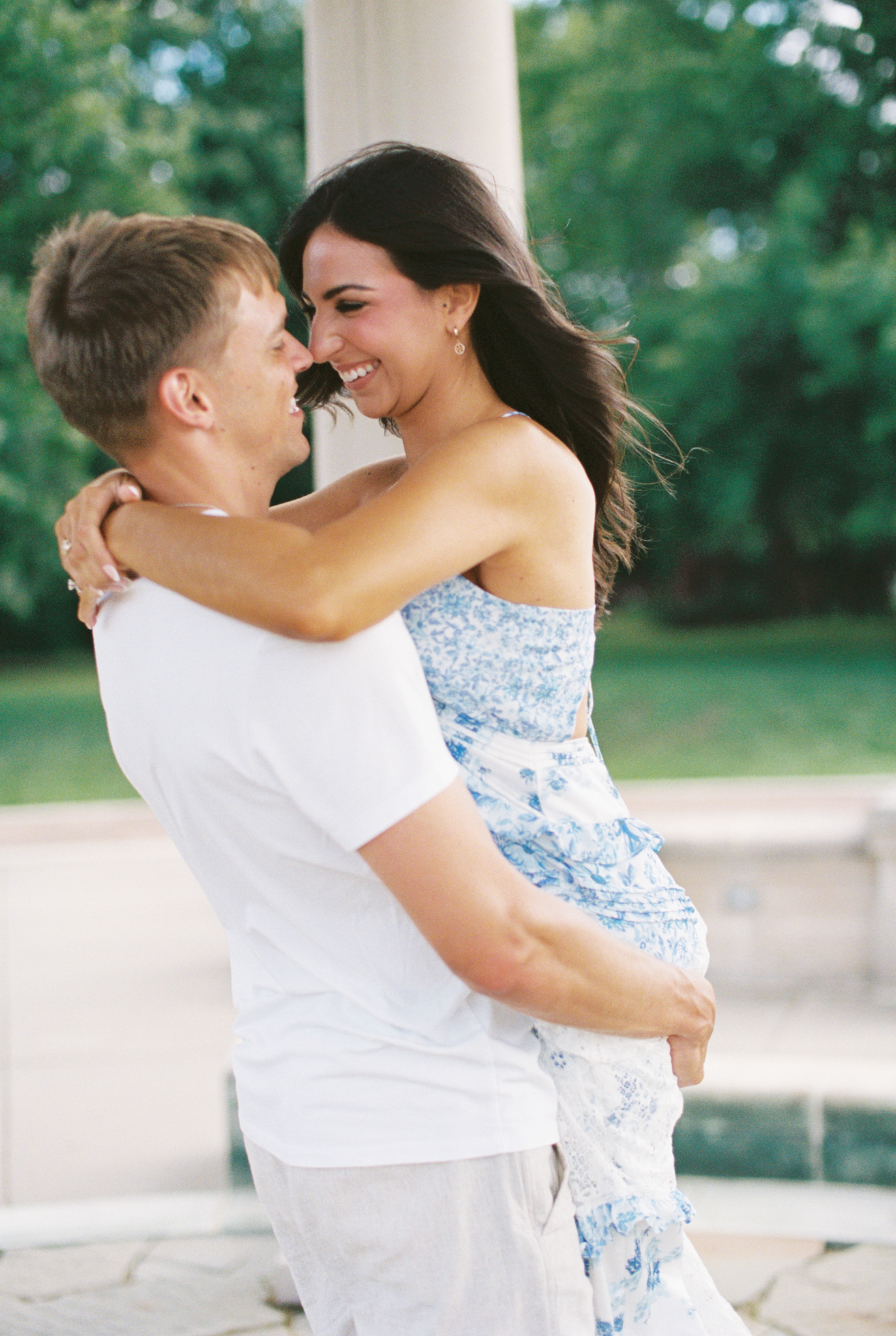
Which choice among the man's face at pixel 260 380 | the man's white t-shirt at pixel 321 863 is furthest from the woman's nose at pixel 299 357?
the man's white t-shirt at pixel 321 863

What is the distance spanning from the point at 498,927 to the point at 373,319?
87 cm

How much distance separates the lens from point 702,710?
19734 millimetres

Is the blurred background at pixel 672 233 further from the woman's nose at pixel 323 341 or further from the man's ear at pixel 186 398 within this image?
the man's ear at pixel 186 398

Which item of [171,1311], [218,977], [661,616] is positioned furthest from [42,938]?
[661,616]

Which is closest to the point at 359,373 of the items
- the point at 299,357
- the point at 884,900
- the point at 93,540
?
the point at 299,357

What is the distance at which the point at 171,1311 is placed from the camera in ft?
11.2

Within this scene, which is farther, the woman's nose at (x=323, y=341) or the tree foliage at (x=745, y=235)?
the tree foliage at (x=745, y=235)

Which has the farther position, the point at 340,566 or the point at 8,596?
the point at 8,596

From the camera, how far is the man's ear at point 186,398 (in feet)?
5.04

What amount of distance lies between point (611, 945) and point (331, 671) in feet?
1.43

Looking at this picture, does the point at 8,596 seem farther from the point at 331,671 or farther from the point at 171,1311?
the point at 331,671

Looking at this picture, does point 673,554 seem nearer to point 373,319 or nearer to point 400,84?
point 400,84

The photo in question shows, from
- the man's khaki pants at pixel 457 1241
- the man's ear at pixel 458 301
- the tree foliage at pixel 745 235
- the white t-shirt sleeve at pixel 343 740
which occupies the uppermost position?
the tree foliage at pixel 745 235

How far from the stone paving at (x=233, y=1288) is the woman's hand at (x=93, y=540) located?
7.75ft
